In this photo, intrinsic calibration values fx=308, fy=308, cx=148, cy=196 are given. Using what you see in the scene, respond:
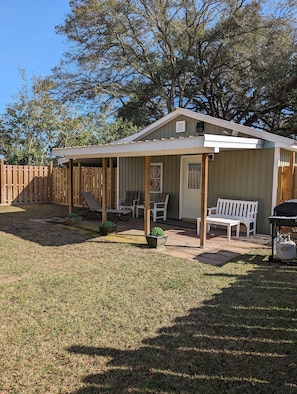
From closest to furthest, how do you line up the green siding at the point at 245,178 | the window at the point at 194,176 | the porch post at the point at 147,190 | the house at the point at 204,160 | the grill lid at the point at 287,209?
the grill lid at the point at 287,209, the house at the point at 204,160, the porch post at the point at 147,190, the green siding at the point at 245,178, the window at the point at 194,176

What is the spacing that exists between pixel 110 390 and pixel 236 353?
3.73 feet

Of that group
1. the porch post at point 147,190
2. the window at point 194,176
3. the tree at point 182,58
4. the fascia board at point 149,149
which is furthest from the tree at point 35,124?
the porch post at point 147,190

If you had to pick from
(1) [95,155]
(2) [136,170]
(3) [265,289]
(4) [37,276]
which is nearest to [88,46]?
(2) [136,170]

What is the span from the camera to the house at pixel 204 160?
645cm

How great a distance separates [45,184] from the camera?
15.3m

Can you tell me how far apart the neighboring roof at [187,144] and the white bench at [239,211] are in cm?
150

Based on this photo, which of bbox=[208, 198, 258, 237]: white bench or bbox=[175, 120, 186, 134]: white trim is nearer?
bbox=[208, 198, 258, 237]: white bench

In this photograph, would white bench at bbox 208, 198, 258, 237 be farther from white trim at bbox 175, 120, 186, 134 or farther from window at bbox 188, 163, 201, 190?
white trim at bbox 175, 120, 186, 134

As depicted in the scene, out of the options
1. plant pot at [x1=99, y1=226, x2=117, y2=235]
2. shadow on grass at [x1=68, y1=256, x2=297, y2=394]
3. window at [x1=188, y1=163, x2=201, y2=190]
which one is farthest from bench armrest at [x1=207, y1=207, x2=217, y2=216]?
shadow on grass at [x1=68, y1=256, x2=297, y2=394]

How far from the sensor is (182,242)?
6875mm

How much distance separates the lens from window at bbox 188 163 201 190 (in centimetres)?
953

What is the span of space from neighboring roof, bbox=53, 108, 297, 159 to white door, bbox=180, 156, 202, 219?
4.52 ft

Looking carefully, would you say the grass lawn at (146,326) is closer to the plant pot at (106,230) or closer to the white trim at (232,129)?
the plant pot at (106,230)

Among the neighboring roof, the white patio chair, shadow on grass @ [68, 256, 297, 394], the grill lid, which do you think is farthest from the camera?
the white patio chair
